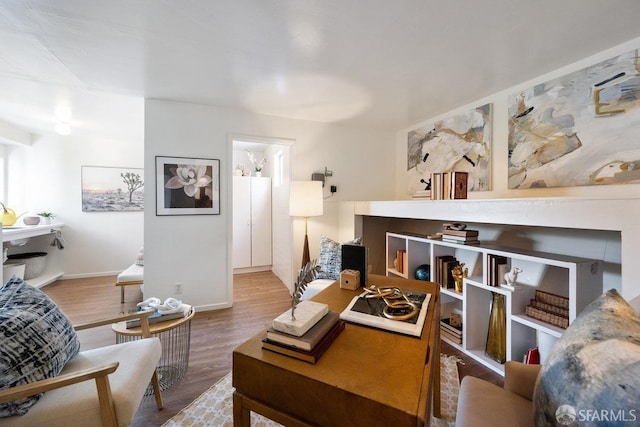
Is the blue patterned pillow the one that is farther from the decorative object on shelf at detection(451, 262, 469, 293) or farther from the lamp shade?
the decorative object on shelf at detection(451, 262, 469, 293)

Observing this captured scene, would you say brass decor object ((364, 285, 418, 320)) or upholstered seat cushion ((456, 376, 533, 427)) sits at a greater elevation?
brass decor object ((364, 285, 418, 320))

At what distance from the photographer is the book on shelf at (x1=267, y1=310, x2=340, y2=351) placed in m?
0.78

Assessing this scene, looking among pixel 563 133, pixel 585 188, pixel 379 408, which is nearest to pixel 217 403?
pixel 379 408

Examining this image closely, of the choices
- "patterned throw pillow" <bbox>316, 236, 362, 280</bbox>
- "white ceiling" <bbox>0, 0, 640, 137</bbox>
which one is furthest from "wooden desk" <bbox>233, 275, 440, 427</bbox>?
"patterned throw pillow" <bbox>316, 236, 362, 280</bbox>

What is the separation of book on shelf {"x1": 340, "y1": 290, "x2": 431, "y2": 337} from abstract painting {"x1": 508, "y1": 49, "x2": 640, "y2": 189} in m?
1.68

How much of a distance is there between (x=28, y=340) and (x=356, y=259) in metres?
1.50

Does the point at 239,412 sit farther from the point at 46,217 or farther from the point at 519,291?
the point at 46,217

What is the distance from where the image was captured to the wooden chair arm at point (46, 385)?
908mm

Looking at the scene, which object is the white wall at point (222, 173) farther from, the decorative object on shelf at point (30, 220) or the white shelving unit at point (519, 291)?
the decorative object on shelf at point (30, 220)

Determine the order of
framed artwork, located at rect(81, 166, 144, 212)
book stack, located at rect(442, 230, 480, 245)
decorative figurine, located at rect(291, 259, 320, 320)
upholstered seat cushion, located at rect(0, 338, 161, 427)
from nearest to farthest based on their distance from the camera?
decorative figurine, located at rect(291, 259, 320, 320)
upholstered seat cushion, located at rect(0, 338, 161, 427)
book stack, located at rect(442, 230, 480, 245)
framed artwork, located at rect(81, 166, 144, 212)

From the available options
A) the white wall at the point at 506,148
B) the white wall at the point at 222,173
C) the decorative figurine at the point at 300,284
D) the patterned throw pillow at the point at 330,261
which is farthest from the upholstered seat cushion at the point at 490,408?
the white wall at the point at 222,173

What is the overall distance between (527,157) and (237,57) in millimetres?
2537

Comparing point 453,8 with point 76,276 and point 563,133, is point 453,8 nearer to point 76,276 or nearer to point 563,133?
point 563,133

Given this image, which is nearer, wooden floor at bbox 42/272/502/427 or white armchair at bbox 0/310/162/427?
white armchair at bbox 0/310/162/427
